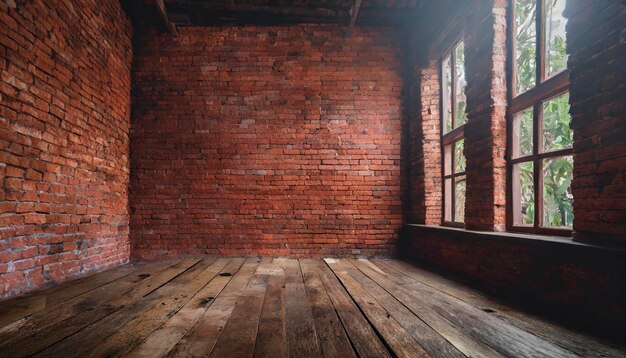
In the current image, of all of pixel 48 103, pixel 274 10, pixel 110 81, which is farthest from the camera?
pixel 274 10

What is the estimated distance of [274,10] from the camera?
438cm

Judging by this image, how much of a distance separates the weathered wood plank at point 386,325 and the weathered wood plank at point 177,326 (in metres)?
1.15

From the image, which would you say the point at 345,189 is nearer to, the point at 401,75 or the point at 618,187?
the point at 401,75

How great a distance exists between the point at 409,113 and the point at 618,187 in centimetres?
301

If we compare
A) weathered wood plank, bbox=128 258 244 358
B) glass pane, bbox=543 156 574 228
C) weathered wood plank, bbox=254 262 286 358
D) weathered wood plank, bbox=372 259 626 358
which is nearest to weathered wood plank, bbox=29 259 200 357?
weathered wood plank, bbox=128 258 244 358

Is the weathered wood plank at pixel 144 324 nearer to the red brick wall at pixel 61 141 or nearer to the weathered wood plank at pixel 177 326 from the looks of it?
the weathered wood plank at pixel 177 326

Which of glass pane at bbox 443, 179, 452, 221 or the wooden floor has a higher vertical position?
glass pane at bbox 443, 179, 452, 221

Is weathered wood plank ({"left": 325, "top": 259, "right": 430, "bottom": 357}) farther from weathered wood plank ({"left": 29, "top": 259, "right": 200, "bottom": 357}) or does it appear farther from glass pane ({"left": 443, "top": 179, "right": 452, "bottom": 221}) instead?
glass pane ({"left": 443, "top": 179, "right": 452, "bottom": 221})

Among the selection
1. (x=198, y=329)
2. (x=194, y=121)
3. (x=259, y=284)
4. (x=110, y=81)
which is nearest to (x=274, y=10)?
(x=194, y=121)

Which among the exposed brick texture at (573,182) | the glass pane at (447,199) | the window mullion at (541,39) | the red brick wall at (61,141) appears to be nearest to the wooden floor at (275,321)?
the exposed brick texture at (573,182)

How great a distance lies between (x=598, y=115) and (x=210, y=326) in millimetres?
2820

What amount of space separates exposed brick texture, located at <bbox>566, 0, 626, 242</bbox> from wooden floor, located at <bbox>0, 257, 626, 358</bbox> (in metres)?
0.76

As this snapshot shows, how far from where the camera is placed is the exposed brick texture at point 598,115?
5.87ft

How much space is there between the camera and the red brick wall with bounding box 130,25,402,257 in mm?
4371
